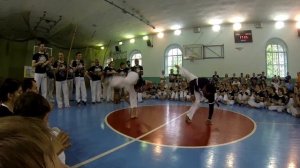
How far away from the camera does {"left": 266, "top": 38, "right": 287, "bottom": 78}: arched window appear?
1622cm

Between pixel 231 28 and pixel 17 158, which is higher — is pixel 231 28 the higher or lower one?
the higher one

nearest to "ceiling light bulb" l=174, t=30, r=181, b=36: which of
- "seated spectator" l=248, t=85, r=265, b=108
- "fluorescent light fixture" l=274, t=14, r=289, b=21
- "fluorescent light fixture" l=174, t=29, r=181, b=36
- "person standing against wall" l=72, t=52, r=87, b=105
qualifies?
"fluorescent light fixture" l=174, t=29, r=181, b=36

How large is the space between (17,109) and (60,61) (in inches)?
326

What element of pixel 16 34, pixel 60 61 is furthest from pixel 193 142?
pixel 16 34

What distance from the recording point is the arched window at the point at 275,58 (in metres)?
16.2

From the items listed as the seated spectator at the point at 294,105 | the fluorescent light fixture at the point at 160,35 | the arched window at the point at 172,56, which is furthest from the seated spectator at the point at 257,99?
the fluorescent light fixture at the point at 160,35

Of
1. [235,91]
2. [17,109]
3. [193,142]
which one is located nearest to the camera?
[17,109]

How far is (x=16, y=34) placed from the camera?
16.4 m

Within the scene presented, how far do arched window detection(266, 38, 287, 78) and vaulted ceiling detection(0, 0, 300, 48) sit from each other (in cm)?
177

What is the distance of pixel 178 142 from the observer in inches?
197

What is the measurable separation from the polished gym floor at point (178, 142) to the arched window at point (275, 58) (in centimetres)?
979

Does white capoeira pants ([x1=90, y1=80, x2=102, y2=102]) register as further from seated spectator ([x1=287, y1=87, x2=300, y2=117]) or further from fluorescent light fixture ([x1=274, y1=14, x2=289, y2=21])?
fluorescent light fixture ([x1=274, y1=14, x2=289, y2=21])

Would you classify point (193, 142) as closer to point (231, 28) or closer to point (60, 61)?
point (60, 61)

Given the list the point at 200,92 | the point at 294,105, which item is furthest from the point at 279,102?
the point at 200,92
